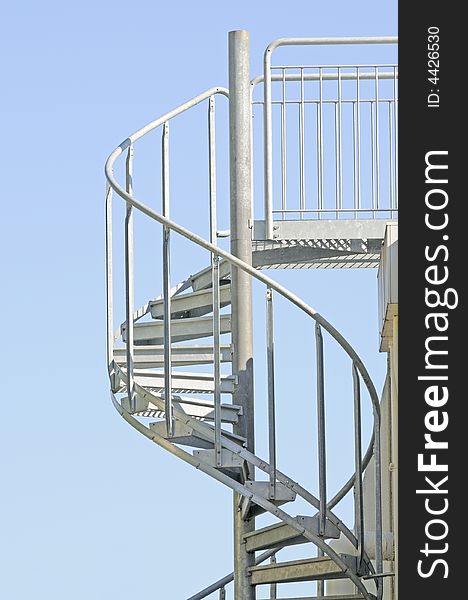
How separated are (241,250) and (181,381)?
95 centimetres

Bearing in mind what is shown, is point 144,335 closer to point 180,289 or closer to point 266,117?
point 180,289

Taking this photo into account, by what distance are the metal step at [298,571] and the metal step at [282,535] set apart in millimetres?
127

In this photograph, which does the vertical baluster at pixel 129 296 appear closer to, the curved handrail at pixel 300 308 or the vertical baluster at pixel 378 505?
the curved handrail at pixel 300 308

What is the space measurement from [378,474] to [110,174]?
7.50ft

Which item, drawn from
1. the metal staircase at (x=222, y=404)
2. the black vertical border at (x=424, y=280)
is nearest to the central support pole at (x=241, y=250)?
the metal staircase at (x=222, y=404)

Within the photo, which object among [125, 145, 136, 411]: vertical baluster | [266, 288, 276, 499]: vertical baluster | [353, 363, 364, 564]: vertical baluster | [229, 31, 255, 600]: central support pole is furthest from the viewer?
[229, 31, 255, 600]: central support pole

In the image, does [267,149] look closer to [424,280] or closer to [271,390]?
[271,390]

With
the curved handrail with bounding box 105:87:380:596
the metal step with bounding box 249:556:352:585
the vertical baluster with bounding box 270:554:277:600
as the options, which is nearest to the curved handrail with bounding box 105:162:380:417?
the curved handrail with bounding box 105:87:380:596

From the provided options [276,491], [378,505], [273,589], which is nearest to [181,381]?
[276,491]

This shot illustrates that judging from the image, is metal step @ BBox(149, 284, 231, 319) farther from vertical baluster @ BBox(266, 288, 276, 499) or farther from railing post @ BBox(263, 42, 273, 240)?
vertical baluster @ BBox(266, 288, 276, 499)

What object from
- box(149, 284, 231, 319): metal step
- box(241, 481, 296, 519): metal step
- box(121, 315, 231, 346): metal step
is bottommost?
box(241, 481, 296, 519): metal step

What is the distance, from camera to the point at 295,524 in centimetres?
904

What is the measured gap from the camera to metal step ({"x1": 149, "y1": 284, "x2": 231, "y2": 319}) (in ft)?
32.6

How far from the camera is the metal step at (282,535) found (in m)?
9.08
